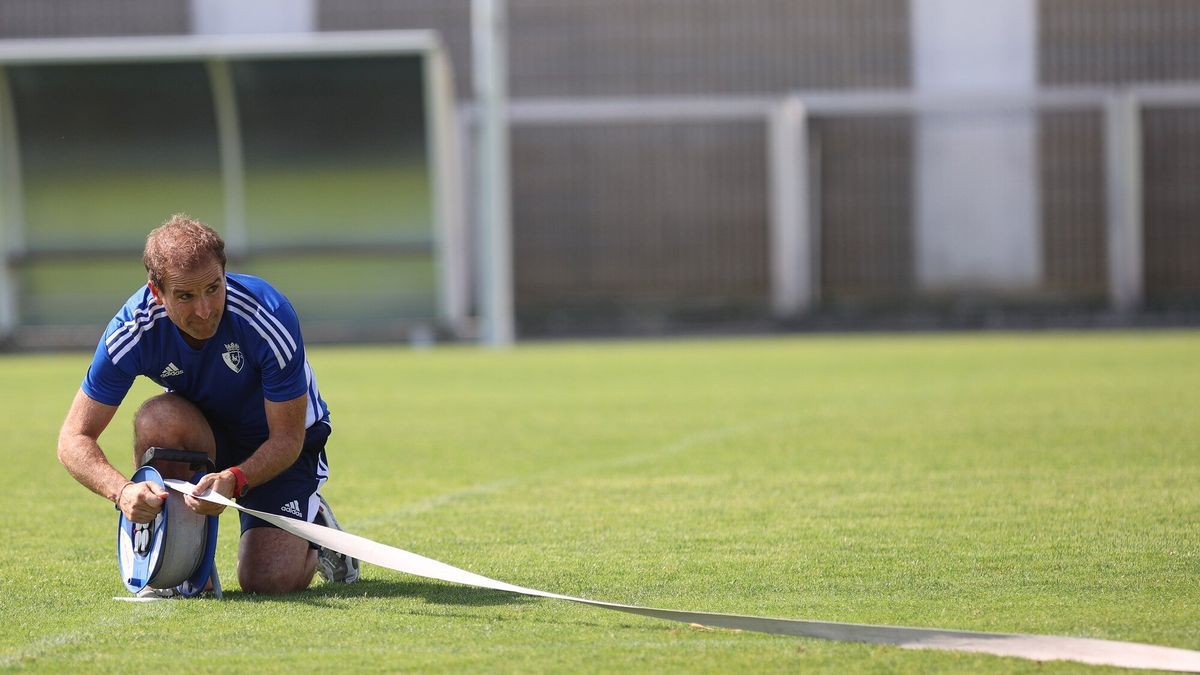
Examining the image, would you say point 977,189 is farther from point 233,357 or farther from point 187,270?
point 187,270

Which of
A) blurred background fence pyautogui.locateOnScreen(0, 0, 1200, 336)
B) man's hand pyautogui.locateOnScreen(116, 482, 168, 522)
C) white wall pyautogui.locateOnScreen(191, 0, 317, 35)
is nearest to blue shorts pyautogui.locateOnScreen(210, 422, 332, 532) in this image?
man's hand pyautogui.locateOnScreen(116, 482, 168, 522)

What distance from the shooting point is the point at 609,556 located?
523cm

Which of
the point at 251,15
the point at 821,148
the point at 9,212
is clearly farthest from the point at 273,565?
the point at 251,15

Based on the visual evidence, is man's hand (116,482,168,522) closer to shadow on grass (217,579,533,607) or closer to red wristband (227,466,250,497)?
red wristband (227,466,250,497)

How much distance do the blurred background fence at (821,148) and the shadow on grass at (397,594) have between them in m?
22.0

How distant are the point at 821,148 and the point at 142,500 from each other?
955 inches

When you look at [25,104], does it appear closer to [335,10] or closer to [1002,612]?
[335,10]

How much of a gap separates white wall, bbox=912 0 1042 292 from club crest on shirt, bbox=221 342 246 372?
79.4ft

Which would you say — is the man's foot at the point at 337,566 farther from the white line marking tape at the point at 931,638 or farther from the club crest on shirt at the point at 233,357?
the club crest on shirt at the point at 233,357

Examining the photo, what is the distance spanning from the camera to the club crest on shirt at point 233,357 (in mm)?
4664

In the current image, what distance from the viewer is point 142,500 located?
4363 millimetres

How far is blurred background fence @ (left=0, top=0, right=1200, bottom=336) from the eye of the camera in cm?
2741

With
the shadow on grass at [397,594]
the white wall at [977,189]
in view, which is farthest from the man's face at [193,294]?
the white wall at [977,189]

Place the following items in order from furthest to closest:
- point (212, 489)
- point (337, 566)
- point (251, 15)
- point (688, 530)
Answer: point (251, 15) < point (688, 530) < point (337, 566) < point (212, 489)
